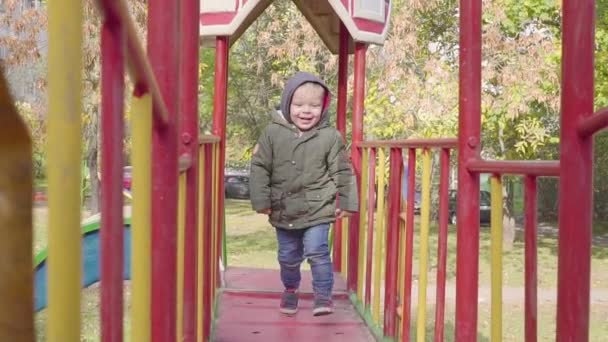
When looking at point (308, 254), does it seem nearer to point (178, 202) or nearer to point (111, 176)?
point (178, 202)

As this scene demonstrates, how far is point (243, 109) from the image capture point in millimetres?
18094

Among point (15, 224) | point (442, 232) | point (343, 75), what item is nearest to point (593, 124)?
point (15, 224)

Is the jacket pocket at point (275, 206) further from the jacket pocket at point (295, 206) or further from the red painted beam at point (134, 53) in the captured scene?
the red painted beam at point (134, 53)

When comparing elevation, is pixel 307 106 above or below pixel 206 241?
above

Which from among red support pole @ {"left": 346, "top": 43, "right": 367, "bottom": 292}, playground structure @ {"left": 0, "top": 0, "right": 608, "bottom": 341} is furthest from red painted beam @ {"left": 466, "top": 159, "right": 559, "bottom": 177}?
red support pole @ {"left": 346, "top": 43, "right": 367, "bottom": 292}

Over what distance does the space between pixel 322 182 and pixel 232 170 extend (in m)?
24.1

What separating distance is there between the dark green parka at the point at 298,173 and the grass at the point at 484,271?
81 cm

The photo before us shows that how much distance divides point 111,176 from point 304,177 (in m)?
2.69

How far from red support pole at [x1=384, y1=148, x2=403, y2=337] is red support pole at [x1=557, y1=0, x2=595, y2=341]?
167 centimetres

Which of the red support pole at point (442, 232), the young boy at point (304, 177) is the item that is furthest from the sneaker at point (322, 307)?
the red support pole at point (442, 232)

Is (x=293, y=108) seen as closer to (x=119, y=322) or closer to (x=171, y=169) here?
(x=171, y=169)

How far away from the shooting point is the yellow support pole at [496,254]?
2111 millimetres

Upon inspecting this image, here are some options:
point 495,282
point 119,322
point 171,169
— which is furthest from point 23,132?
point 495,282

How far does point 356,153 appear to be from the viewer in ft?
14.3
